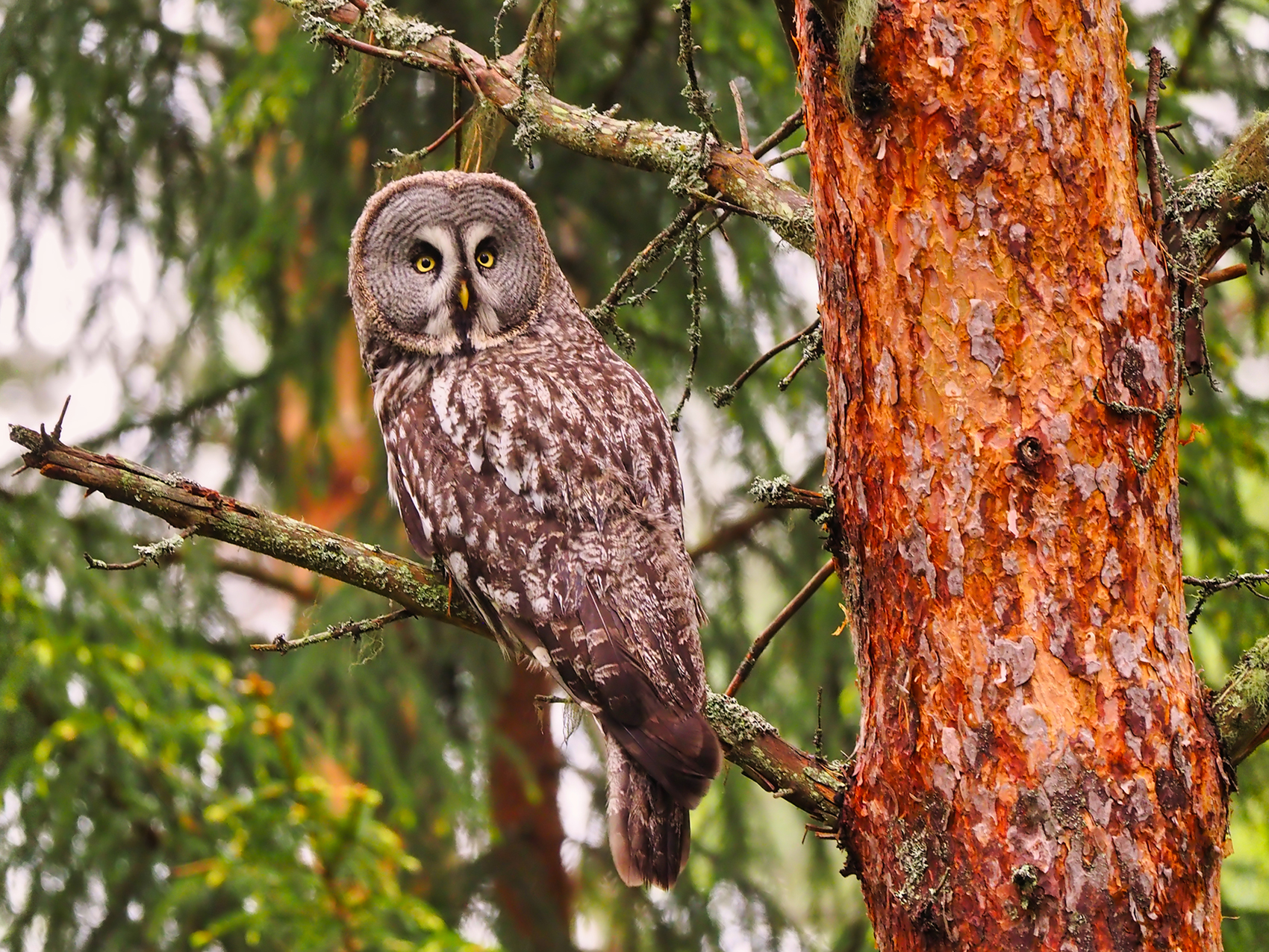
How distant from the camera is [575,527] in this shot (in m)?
3.05

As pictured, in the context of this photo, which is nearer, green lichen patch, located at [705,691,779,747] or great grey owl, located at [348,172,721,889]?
green lichen patch, located at [705,691,779,747]

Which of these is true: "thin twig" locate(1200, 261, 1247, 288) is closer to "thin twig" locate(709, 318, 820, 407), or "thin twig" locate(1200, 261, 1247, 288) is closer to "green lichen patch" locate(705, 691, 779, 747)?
"thin twig" locate(709, 318, 820, 407)

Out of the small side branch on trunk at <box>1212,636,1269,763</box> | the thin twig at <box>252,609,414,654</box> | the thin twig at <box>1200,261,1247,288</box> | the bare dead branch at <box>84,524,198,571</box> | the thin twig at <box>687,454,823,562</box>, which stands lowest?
the small side branch on trunk at <box>1212,636,1269,763</box>

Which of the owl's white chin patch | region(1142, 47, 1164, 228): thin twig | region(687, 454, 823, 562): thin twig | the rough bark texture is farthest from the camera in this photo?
region(687, 454, 823, 562): thin twig

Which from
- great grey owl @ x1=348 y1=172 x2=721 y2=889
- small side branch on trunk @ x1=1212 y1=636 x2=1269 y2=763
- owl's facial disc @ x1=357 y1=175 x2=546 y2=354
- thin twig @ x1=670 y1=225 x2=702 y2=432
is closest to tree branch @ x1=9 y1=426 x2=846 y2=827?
great grey owl @ x1=348 y1=172 x2=721 y2=889

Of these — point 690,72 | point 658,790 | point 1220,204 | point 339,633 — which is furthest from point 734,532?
point 1220,204

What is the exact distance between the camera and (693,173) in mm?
2664

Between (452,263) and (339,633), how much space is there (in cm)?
160

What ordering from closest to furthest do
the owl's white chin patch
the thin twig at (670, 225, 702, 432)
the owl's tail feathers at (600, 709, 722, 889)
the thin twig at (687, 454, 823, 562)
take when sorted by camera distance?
the owl's tail feathers at (600, 709, 722, 889), the thin twig at (670, 225, 702, 432), the owl's white chin patch, the thin twig at (687, 454, 823, 562)

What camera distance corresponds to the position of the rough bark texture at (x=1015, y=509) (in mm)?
1865

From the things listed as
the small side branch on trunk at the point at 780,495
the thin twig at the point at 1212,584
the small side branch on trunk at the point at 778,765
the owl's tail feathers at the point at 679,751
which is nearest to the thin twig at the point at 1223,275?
the thin twig at the point at 1212,584

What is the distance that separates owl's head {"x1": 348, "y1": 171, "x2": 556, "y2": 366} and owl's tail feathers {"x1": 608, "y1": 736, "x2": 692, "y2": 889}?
155cm

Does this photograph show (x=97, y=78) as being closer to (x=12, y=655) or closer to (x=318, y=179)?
(x=318, y=179)

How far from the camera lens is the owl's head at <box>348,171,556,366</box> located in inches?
147
